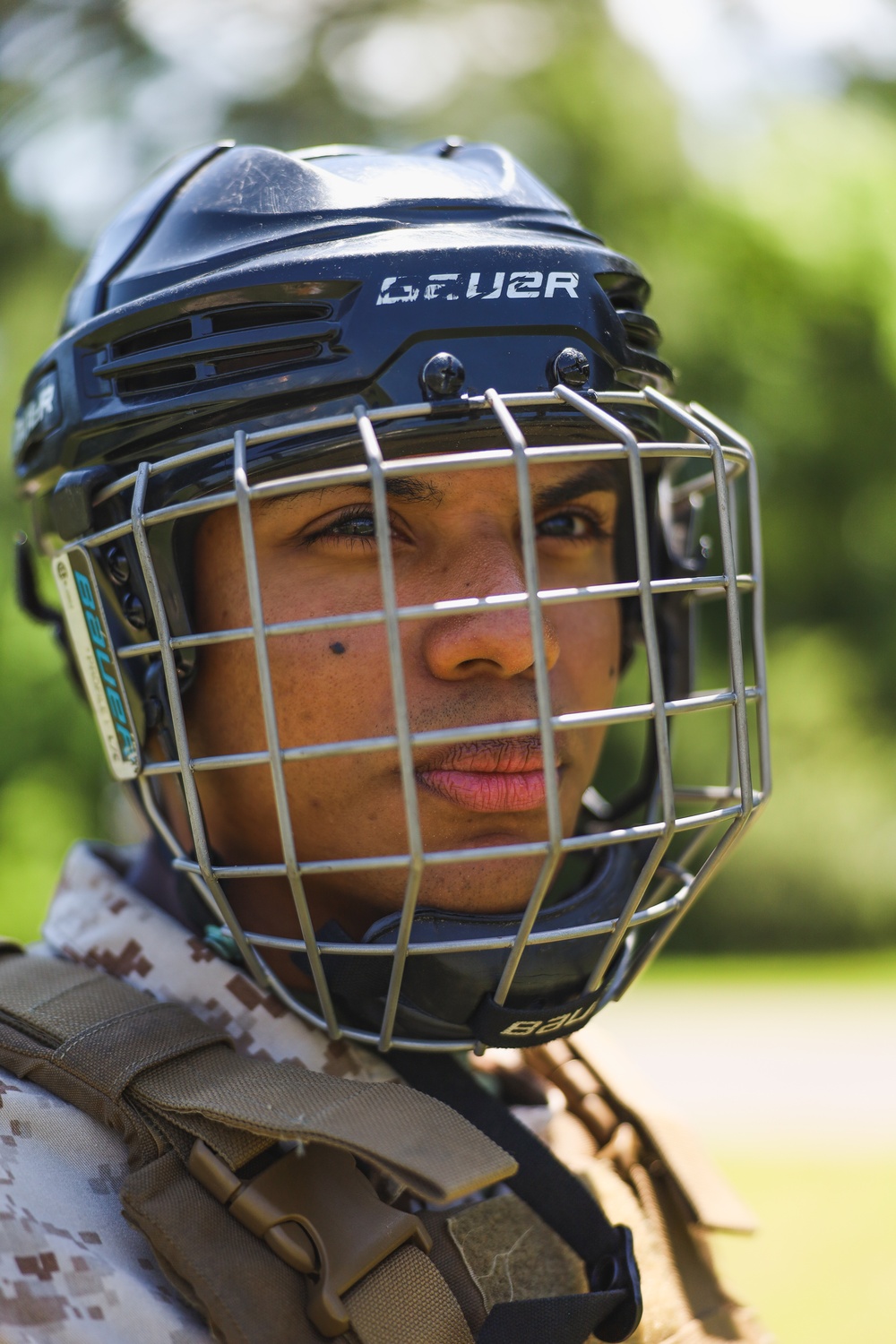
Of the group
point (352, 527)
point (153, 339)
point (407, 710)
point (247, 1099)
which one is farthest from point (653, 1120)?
point (153, 339)

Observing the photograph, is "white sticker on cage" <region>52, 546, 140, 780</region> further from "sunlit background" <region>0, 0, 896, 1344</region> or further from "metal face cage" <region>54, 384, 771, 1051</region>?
"sunlit background" <region>0, 0, 896, 1344</region>

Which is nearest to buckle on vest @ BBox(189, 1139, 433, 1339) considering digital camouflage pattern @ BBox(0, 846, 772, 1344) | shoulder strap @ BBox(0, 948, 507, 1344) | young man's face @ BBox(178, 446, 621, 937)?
shoulder strap @ BBox(0, 948, 507, 1344)

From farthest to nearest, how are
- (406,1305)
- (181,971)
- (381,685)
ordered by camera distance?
(181,971) < (381,685) < (406,1305)

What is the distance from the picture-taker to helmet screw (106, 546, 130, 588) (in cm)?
173

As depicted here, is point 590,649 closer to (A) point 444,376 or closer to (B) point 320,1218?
(A) point 444,376

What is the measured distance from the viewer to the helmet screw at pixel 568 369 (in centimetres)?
163

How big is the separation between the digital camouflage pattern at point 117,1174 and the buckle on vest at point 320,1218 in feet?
0.38

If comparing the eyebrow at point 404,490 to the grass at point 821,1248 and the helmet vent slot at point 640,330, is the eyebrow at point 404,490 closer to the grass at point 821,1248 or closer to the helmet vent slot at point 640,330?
the helmet vent slot at point 640,330

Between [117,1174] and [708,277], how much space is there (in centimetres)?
1168

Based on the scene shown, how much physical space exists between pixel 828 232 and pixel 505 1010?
38.7 feet

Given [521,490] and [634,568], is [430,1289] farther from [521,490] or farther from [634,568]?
[634,568]

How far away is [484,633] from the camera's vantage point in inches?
61.6

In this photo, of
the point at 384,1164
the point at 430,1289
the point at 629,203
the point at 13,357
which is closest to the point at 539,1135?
the point at 430,1289

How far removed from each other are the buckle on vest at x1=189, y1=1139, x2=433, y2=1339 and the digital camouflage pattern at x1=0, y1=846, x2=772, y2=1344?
0.12m
